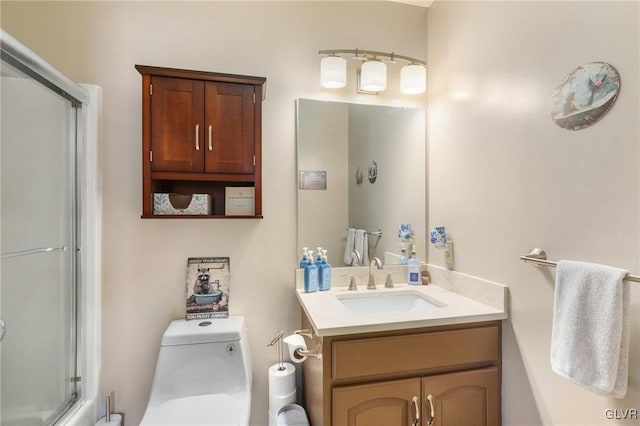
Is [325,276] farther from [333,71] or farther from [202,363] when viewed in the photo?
[333,71]

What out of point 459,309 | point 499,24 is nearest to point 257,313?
point 459,309

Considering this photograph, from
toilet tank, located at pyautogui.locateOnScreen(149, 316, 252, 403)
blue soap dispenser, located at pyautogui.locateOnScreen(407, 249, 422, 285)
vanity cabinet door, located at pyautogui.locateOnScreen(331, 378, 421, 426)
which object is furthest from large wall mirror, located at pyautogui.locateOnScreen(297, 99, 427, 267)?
vanity cabinet door, located at pyautogui.locateOnScreen(331, 378, 421, 426)

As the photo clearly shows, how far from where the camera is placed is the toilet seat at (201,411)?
1.25 metres

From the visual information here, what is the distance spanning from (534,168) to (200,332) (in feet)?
5.19

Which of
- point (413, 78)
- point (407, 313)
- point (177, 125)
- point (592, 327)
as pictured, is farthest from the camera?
point (413, 78)

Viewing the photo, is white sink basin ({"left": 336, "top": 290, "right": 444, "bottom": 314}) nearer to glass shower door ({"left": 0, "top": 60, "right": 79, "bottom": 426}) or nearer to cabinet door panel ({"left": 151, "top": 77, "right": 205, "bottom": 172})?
cabinet door panel ({"left": 151, "top": 77, "right": 205, "bottom": 172})

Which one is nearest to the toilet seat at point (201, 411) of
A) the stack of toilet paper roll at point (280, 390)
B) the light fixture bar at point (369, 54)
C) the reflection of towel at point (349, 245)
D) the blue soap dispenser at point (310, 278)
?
the stack of toilet paper roll at point (280, 390)

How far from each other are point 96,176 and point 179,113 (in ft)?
1.68

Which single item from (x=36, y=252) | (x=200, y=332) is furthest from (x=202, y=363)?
(x=36, y=252)

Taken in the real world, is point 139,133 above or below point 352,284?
above

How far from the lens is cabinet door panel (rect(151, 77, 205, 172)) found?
140 centimetres

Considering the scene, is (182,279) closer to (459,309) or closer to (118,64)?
(118,64)

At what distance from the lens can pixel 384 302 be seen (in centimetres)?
163

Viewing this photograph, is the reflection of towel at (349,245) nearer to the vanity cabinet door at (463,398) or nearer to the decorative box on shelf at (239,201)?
the decorative box on shelf at (239,201)
